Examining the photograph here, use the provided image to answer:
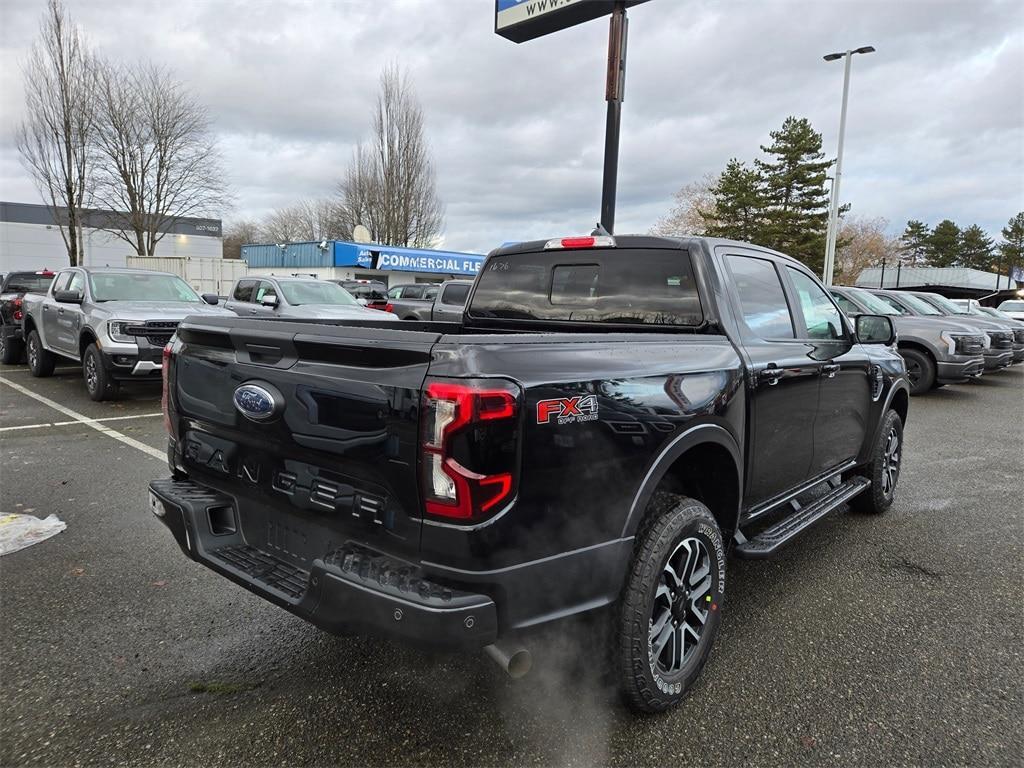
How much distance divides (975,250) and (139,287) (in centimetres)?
9287

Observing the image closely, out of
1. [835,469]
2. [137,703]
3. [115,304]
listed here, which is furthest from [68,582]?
[115,304]

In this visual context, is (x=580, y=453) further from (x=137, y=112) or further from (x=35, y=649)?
(x=137, y=112)

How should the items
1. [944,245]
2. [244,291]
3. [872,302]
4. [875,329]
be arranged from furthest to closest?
[944,245] → [244,291] → [872,302] → [875,329]

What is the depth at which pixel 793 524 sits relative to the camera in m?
3.30

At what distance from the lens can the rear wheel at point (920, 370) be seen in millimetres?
10562

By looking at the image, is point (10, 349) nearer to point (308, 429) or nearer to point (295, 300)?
point (295, 300)

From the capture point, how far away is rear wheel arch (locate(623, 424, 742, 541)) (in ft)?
8.14

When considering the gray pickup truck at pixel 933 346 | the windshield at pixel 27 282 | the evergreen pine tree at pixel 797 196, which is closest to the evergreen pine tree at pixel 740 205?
the evergreen pine tree at pixel 797 196

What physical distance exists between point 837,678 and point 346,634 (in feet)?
6.67

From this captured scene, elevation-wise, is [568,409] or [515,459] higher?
[568,409]

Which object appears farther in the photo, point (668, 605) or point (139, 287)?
point (139, 287)

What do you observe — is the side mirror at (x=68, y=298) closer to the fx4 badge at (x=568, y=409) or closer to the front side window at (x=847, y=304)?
the fx4 badge at (x=568, y=409)


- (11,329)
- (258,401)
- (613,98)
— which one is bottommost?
(11,329)

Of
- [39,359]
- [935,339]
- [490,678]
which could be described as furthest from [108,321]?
[935,339]
